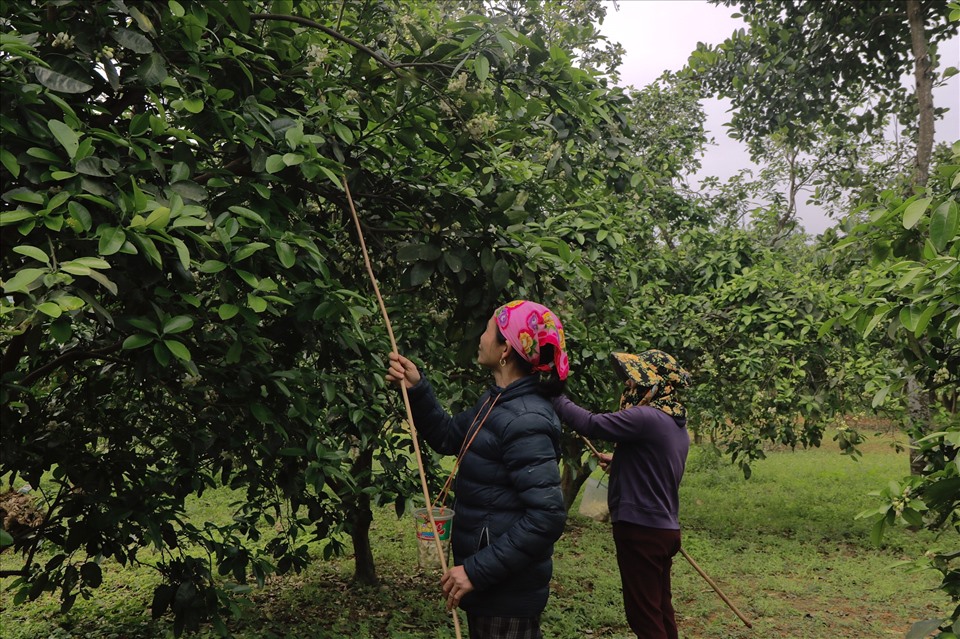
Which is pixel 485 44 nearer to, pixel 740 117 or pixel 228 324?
pixel 228 324

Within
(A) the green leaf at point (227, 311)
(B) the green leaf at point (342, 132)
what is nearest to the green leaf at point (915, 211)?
(B) the green leaf at point (342, 132)

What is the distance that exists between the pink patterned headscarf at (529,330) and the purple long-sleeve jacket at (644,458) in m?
0.96

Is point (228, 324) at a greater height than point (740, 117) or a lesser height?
lesser

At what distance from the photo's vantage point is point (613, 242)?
13.3ft

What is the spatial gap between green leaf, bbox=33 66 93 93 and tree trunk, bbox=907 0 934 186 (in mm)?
7022

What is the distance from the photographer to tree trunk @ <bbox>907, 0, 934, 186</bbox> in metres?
7.03

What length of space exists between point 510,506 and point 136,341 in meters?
1.12

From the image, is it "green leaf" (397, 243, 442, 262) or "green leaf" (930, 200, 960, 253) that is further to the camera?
"green leaf" (397, 243, 442, 262)

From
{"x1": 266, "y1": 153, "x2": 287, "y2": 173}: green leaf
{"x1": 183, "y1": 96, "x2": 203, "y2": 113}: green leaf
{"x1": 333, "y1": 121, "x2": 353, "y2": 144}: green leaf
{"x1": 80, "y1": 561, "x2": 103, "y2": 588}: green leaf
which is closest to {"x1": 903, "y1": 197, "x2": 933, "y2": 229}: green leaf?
{"x1": 333, "y1": 121, "x2": 353, "y2": 144}: green leaf

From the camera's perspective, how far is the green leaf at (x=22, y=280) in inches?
57.6

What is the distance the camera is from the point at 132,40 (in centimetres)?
198

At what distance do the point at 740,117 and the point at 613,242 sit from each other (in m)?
5.38

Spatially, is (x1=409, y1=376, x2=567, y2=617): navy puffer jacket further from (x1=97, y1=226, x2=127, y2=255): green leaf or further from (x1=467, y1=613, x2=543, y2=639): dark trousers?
(x1=97, y1=226, x2=127, y2=255): green leaf

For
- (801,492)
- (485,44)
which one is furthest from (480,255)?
(801,492)
